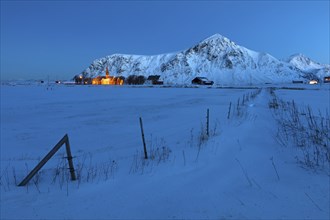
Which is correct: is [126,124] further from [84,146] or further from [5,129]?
[5,129]

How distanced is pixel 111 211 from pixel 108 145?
6.69 metres

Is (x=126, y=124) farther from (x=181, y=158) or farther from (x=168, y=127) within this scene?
(x=181, y=158)

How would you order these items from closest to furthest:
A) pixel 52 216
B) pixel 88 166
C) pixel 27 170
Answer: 1. pixel 52 216
2. pixel 27 170
3. pixel 88 166

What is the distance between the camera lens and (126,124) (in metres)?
16.9

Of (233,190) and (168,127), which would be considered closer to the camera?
(233,190)

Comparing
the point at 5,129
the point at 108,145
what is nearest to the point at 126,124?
the point at 108,145

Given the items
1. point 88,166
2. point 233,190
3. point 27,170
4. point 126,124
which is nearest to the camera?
point 233,190

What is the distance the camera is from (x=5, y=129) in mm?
15320

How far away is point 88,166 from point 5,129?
9.44m

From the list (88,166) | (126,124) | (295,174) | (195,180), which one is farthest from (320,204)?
(126,124)

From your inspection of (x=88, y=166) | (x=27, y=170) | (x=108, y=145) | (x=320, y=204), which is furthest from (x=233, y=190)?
(x=108, y=145)

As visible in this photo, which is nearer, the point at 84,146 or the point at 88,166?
the point at 88,166

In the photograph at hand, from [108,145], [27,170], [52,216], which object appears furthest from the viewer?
[108,145]

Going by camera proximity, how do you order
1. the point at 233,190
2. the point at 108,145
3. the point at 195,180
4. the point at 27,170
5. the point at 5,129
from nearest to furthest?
the point at 233,190 → the point at 195,180 → the point at 27,170 → the point at 108,145 → the point at 5,129
